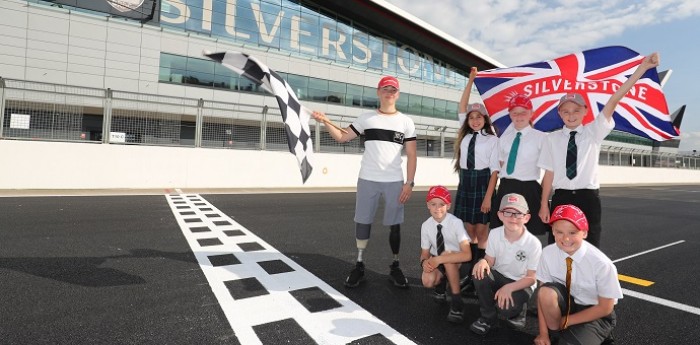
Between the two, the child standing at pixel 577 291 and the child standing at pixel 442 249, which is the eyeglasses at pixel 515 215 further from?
the child standing at pixel 442 249

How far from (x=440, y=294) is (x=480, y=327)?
51cm

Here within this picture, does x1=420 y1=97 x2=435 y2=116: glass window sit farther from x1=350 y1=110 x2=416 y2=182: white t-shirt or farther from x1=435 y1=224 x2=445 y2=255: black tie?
x1=435 y1=224 x2=445 y2=255: black tie

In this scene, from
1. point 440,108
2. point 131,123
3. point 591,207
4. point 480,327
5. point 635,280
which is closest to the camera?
point 480,327

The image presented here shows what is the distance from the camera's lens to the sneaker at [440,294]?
2619 mm

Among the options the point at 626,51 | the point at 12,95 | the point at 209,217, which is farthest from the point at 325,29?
the point at 626,51

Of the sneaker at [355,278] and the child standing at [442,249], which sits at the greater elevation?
the child standing at [442,249]

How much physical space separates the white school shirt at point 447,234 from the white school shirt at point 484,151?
0.71 meters

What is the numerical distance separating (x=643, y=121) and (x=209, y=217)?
621 cm

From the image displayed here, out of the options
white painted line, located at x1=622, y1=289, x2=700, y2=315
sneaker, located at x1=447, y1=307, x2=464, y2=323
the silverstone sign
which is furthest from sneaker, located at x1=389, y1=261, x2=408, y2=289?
the silverstone sign

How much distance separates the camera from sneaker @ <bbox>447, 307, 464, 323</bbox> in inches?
89.3

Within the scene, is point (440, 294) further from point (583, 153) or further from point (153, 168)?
point (153, 168)

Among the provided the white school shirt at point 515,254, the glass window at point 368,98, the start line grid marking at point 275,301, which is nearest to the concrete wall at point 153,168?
the start line grid marking at point 275,301

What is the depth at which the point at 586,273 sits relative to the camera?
1864 millimetres

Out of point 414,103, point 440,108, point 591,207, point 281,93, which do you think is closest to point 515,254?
point 591,207
